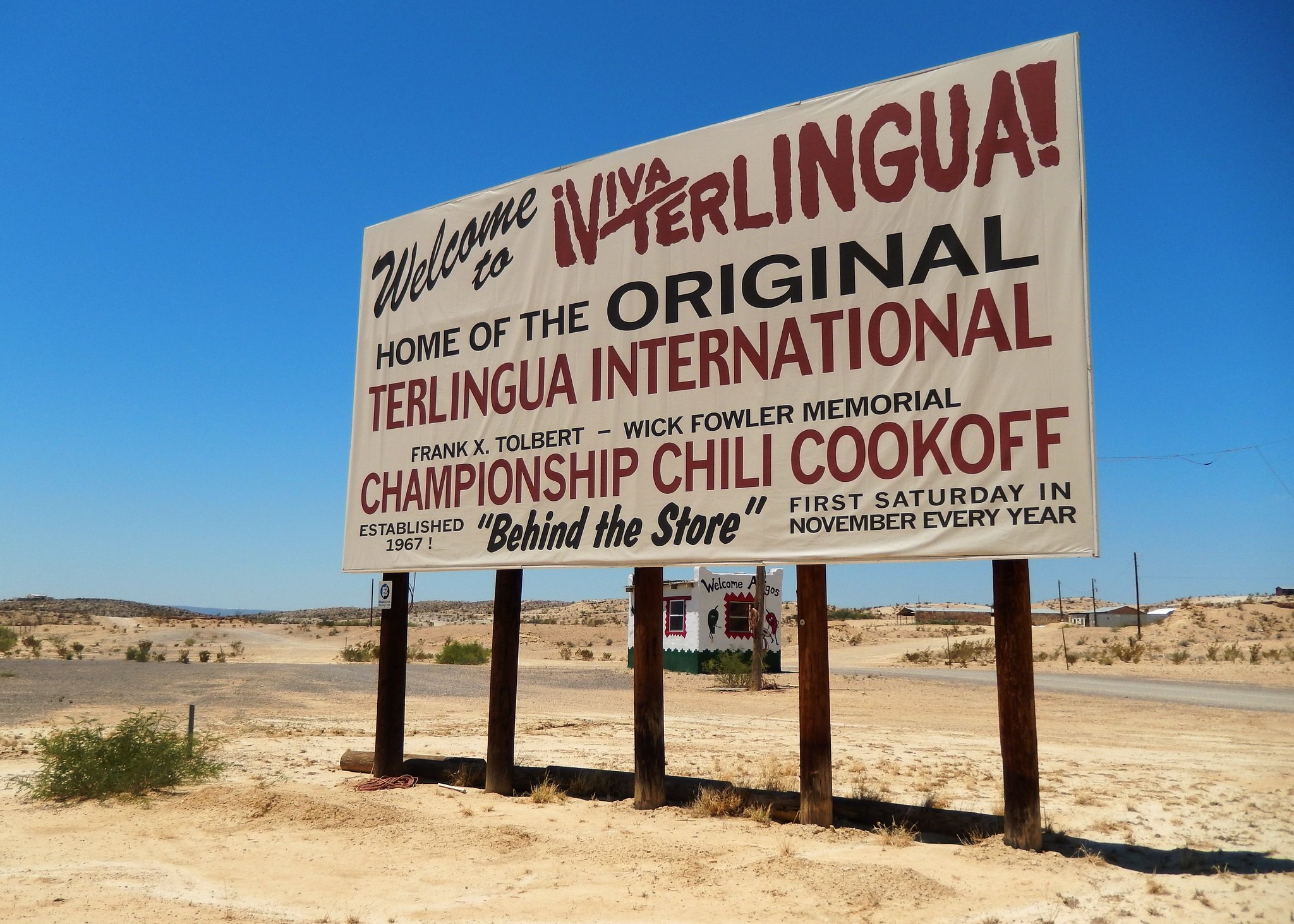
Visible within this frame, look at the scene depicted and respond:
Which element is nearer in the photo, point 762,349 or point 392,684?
point 762,349

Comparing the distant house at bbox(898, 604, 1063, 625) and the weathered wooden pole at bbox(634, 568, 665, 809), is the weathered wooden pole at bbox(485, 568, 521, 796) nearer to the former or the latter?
the weathered wooden pole at bbox(634, 568, 665, 809)

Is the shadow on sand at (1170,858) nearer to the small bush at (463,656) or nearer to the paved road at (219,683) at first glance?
the paved road at (219,683)

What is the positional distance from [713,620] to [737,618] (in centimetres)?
106

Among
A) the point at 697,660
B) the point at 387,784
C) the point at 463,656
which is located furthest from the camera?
the point at 463,656

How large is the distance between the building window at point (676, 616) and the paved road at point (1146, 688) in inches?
232

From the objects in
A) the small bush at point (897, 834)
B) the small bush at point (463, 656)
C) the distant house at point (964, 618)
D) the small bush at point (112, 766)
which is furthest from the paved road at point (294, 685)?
the distant house at point (964, 618)

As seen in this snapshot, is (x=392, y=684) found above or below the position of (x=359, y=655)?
above

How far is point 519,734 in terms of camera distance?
1611 cm

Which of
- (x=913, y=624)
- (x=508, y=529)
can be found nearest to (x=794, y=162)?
(x=508, y=529)

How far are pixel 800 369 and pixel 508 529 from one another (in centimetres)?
367

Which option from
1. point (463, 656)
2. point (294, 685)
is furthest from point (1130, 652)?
point (294, 685)

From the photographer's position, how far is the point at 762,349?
8836 mm

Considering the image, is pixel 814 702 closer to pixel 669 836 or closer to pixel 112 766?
pixel 669 836

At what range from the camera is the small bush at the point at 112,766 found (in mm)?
9875
